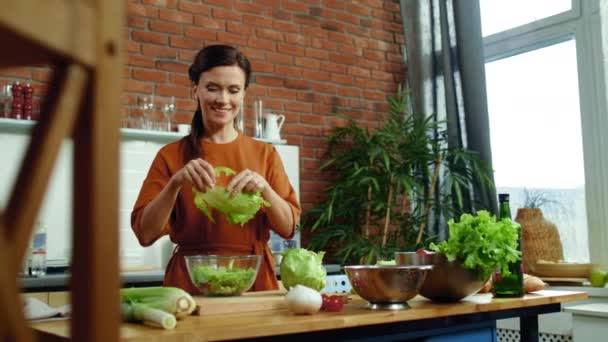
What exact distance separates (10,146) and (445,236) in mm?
2996

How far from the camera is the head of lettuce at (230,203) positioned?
202cm

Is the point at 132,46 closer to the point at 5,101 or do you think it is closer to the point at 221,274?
the point at 5,101

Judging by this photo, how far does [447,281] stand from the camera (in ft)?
6.23

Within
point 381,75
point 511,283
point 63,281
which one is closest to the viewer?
point 511,283

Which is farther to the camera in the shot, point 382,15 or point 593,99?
point 382,15

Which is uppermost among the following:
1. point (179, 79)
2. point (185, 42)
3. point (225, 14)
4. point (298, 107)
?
point (225, 14)

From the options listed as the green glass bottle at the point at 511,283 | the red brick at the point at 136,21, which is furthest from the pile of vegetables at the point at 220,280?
the red brick at the point at 136,21

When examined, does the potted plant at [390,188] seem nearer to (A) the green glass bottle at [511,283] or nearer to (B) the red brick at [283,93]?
(B) the red brick at [283,93]

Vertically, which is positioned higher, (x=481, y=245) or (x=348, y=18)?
(x=348, y=18)

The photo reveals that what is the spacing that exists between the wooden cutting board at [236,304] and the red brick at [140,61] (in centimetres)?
271

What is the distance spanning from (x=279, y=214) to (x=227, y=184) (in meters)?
0.20

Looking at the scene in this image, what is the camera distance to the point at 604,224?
3986 millimetres

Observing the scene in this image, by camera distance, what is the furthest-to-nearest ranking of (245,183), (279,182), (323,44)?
(323,44) < (279,182) < (245,183)

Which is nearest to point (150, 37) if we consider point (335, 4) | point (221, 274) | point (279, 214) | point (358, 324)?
point (335, 4)
